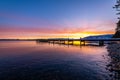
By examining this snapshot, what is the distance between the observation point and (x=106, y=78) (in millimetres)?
14227

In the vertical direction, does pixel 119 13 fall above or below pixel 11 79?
above

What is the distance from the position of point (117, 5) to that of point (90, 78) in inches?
1073

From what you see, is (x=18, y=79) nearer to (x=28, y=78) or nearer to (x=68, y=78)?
(x=28, y=78)

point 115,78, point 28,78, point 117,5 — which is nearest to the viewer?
point 115,78

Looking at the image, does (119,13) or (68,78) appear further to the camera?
(119,13)

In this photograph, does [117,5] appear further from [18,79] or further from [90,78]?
[18,79]

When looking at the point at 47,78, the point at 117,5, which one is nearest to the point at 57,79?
the point at 47,78

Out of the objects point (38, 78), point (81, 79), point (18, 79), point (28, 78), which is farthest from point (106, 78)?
point (18, 79)

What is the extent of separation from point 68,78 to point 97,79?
313cm

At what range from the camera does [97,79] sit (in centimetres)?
1408

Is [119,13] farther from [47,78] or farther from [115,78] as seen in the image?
[47,78]

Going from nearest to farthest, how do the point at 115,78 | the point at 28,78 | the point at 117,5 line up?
the point at 115,78
the point at 28,78
the point at 117,5

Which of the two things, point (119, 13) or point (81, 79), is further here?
point (119, 13)

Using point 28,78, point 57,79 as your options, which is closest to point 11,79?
point 28,78
